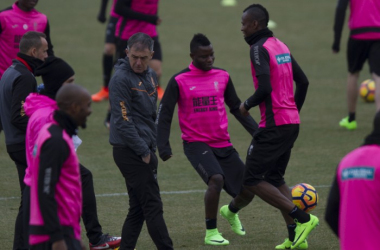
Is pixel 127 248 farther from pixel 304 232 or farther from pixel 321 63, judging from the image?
pixel 321 63

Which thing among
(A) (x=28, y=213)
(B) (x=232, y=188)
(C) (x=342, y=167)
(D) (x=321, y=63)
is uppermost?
(C) (x=342, y=167)

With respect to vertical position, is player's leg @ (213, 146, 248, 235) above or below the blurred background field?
above

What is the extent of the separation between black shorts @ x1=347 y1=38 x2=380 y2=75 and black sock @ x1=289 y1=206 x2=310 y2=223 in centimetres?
432

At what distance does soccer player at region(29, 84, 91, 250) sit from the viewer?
4871mm

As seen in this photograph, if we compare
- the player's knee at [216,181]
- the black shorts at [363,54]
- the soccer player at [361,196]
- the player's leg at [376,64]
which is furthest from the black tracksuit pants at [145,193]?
the black shorts at [363,54]

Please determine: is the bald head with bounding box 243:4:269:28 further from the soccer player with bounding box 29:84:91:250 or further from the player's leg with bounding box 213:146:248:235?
the soccer player with bounding box 29:84:91:250

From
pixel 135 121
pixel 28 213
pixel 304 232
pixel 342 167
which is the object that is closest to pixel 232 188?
pixel 304 232

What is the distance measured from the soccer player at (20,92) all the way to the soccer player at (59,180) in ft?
5.60

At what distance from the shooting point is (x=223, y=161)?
7.58 metres

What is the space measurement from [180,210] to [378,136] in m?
4.19

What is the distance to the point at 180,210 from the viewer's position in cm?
848

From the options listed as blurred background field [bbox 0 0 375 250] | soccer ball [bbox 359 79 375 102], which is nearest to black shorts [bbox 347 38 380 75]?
blurred background field [bbox 0 0 375 250]

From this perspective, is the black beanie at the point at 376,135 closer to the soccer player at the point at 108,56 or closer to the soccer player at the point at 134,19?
the soccer player at the point at 134,19

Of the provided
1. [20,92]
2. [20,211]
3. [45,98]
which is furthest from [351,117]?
[45,98]
